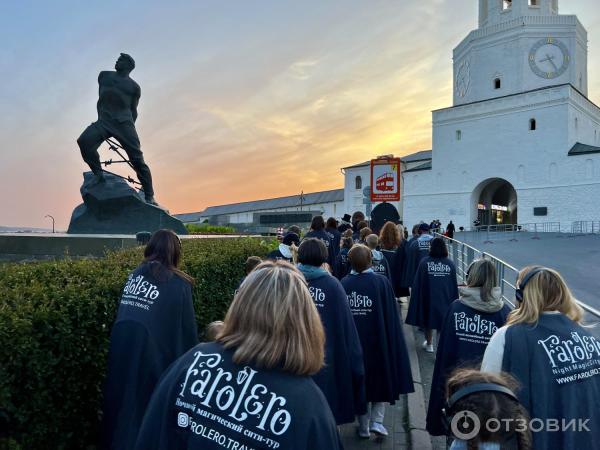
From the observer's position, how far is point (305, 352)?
1723 mm

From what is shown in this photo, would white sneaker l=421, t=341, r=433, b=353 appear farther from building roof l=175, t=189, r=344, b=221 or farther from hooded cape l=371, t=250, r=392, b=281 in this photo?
building roof l=175, t=189, r=344, b=221

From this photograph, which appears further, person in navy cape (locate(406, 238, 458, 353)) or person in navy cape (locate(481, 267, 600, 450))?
person in navy cape (locate(406, 238, 458, 353))

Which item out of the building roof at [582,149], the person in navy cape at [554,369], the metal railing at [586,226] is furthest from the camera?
the building roof at [582,149]

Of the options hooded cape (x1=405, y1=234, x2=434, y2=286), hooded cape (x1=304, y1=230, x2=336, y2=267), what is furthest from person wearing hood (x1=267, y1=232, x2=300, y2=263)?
hooded cape (x1=405, y1=234, x2=434, y2=286)

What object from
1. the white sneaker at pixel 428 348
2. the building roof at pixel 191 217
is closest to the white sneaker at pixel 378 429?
the white sneaker at pixel 428 348

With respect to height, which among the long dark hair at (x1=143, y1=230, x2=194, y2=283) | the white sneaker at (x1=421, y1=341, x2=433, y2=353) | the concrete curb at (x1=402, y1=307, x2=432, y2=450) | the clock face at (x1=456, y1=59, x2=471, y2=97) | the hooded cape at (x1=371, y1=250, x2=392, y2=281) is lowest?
the concrete curb at (x1=402, y1=307, x2=432, y2=450)

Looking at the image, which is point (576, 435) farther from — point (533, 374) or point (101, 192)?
point (101, 192)

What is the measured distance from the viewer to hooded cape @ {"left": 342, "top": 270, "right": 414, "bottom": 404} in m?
4.57

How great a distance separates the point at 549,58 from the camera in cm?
4522

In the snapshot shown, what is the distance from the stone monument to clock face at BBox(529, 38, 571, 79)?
4414cm

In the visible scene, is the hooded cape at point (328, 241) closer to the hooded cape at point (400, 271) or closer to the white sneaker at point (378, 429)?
the hooded cape at point (400, 271)

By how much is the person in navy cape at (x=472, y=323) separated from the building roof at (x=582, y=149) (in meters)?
42.5

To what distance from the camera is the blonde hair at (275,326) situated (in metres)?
1.70

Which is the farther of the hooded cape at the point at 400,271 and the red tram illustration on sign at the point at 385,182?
the red tram illustration on sign at the point at 385,182
